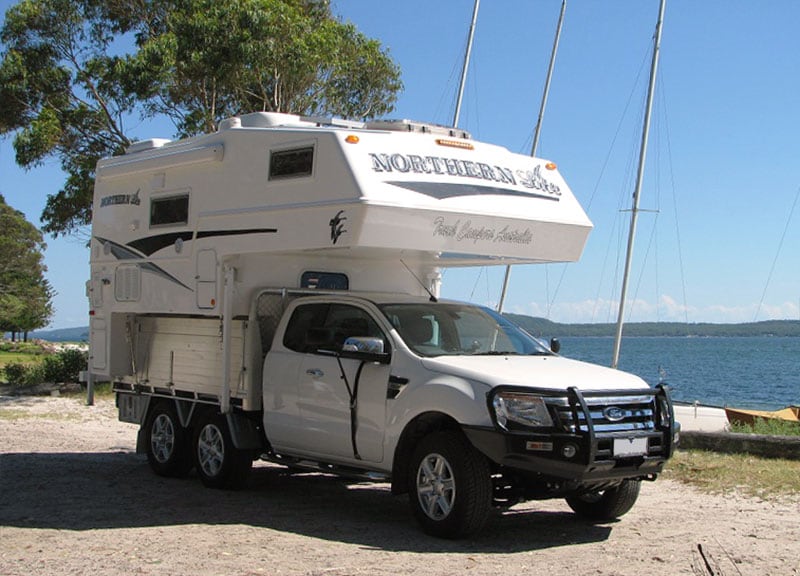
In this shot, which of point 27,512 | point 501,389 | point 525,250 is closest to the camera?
point 501,389

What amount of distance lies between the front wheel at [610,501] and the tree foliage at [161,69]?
1373cm

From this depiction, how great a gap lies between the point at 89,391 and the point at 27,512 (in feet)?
10.8

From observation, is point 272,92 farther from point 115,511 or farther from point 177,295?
point 115,511

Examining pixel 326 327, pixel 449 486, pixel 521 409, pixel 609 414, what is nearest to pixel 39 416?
pixel 326 327

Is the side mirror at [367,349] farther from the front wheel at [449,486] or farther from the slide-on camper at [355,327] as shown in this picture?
the front wheel at [449,486]

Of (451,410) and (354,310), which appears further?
(354,310)

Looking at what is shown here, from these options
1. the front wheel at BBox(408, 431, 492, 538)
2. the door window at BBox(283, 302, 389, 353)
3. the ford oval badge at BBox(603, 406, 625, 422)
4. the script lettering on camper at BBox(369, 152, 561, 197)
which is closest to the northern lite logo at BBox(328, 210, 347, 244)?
the script lettering on camper at BBox(369, 152, 561, 197)

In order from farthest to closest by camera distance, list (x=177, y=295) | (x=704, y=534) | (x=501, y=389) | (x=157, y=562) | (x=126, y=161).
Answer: (x=126, y=161)
(x=177, y=295)
(x=704, y=534)
(x=501, y=389)
(x=157, y=562)

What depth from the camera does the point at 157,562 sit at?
6.90 m

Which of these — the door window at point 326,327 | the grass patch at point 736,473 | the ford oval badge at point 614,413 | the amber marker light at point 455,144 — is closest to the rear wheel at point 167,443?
the door window at point 326,327

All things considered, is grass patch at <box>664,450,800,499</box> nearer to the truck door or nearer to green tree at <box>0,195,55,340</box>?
the truck door

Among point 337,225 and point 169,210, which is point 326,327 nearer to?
point 337,225

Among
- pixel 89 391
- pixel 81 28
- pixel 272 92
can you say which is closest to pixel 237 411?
pixel 89 391

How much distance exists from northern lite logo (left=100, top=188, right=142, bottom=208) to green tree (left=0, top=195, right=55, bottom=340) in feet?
162
